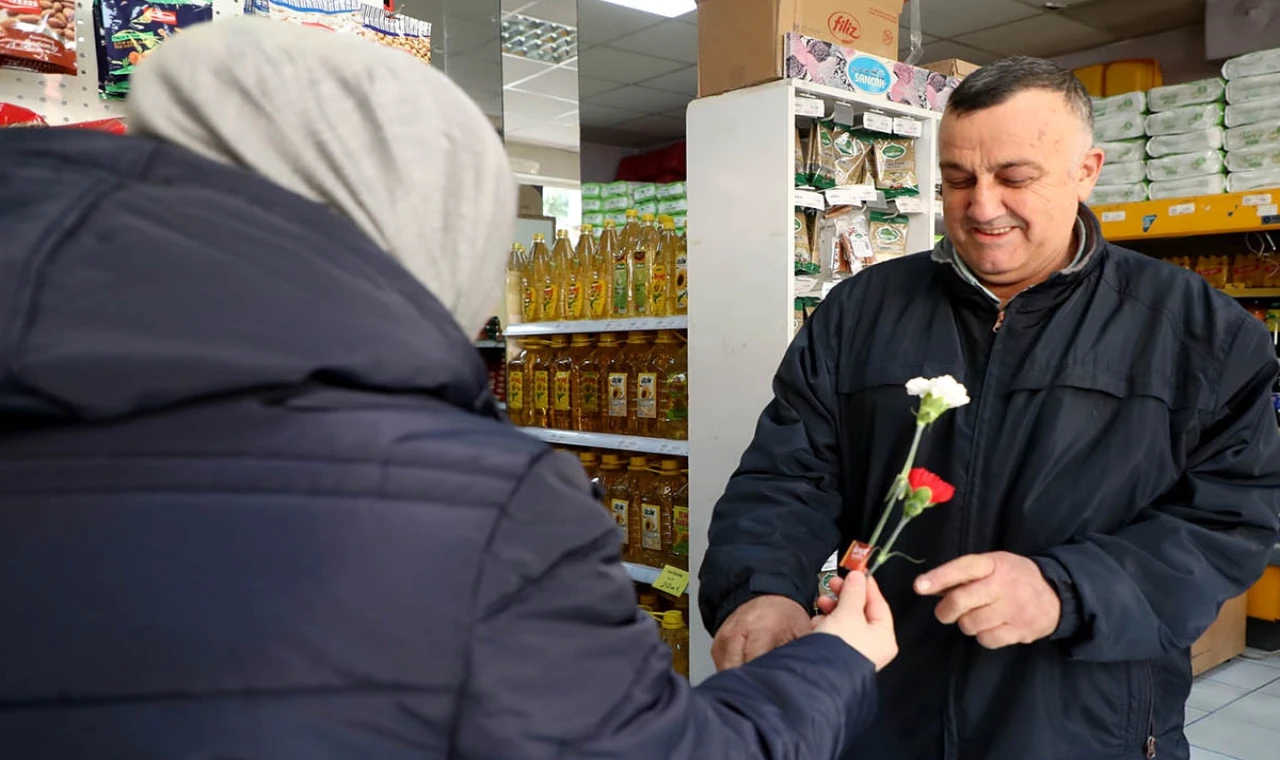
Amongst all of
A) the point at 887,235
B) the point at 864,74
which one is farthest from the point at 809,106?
the point at 887,235

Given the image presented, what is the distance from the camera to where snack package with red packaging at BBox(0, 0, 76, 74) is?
5.12ft

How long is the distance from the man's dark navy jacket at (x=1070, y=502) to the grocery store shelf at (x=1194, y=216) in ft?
11.2

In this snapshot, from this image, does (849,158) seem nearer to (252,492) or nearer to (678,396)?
(678,396)

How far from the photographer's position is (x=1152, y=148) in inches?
205

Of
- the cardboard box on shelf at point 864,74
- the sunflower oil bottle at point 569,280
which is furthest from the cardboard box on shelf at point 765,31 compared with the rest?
the sunflower oil bottle at point 569,280

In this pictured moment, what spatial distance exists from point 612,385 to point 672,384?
0.93ft

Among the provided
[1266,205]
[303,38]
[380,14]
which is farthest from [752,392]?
[1266,205]

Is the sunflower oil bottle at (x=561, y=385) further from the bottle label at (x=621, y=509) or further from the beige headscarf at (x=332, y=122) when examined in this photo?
the beige headscarf at (x=332, y=122)

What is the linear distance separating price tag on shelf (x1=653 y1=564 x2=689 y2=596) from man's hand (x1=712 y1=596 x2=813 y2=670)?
1.62m

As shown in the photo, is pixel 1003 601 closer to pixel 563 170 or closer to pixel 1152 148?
pixel 1152 148

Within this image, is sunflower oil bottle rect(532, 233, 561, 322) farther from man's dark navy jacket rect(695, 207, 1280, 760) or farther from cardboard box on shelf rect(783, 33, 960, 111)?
man's dark navy jacket rect(695, 207, 1280, 760)

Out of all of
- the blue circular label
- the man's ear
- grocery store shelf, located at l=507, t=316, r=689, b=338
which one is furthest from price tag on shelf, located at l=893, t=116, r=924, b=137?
the man's ear

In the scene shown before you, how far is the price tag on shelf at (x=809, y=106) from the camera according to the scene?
2.79m

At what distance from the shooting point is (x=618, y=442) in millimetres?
3305
